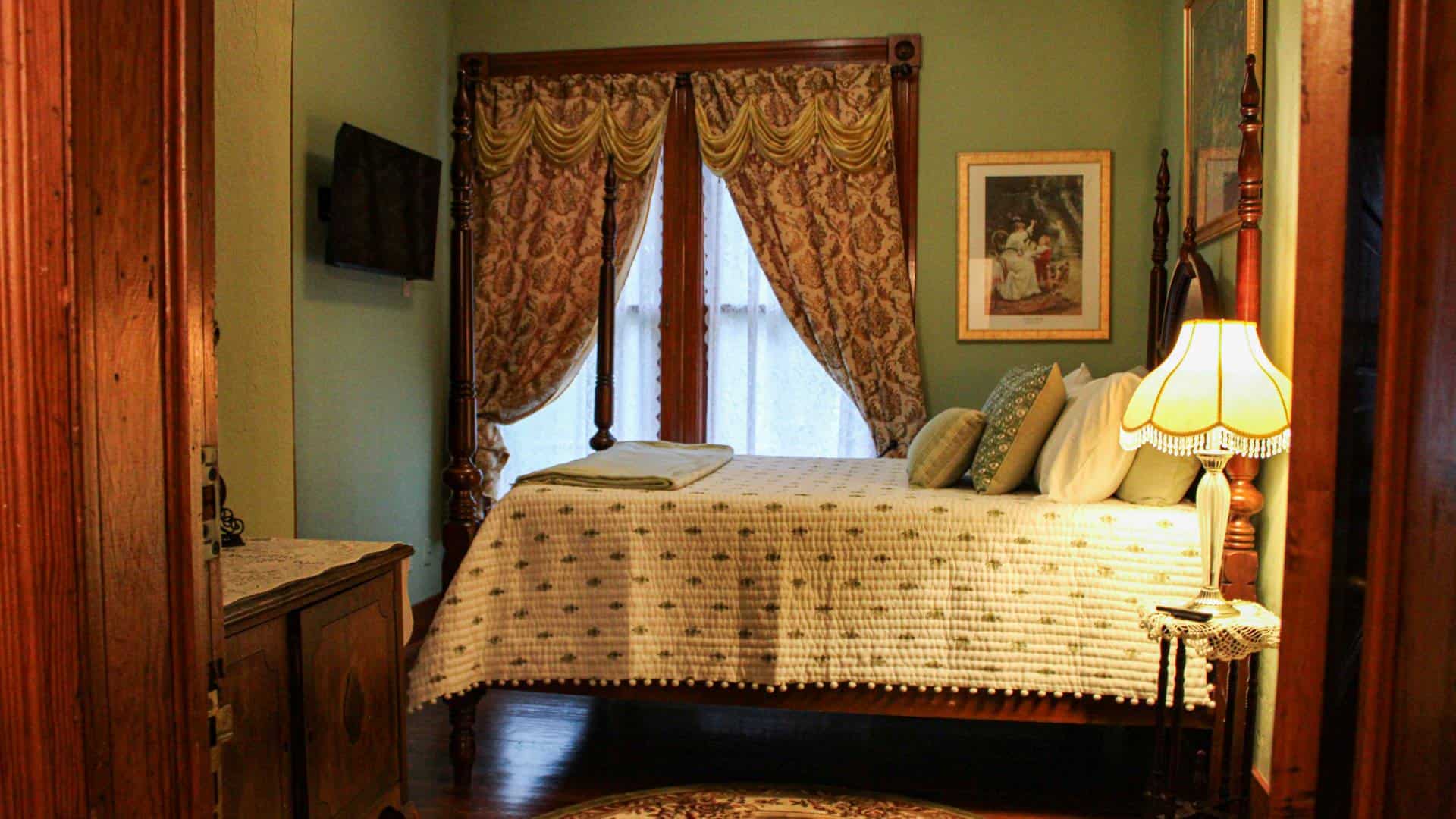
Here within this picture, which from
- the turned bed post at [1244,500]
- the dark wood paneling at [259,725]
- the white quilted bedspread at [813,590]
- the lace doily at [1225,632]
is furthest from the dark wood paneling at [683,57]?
the dark wood paneling at [259,725]

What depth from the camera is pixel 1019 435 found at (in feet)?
8.86

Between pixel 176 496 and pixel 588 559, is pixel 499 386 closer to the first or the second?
pixel 588 559

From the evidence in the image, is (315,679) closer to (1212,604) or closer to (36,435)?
(36,435)

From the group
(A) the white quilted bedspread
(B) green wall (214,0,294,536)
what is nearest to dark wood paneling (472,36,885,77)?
(B) green wall (214,0,294,536)

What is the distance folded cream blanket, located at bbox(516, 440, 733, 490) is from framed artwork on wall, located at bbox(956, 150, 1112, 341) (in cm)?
157

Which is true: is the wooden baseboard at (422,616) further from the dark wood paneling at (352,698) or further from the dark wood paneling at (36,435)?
the dark wood paneling at (36,435)

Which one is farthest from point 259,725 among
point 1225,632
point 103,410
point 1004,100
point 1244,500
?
point 1004,100

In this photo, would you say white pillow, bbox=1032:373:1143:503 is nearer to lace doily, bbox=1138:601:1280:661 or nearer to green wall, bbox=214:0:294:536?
lace doily, bbox=1138:601:1280:661

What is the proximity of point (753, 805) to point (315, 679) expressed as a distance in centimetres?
113

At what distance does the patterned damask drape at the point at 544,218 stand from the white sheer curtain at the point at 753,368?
15.4 inches

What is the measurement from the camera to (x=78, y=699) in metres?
0.66

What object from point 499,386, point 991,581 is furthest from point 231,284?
point 991,581

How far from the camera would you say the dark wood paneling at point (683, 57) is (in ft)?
A: 14.4

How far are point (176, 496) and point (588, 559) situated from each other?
73.2 inches
